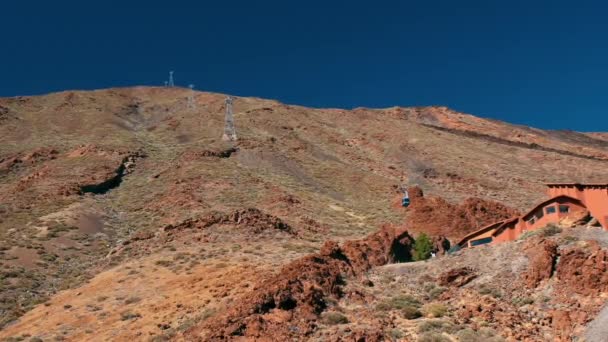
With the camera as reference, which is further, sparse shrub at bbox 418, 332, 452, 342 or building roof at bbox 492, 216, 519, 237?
building roof at bbox 492, 216, 519, 237

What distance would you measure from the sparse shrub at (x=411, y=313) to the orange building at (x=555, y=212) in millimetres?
12633

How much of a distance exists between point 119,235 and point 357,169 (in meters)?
30.0

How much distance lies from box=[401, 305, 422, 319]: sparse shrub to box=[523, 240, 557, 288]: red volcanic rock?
4178mm

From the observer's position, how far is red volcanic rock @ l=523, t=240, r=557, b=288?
2077cm

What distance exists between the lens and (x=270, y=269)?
26.9 meters

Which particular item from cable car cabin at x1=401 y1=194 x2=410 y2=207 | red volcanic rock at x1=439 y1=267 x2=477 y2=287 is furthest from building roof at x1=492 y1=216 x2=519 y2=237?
cable car cabin at x1=401 y1=194 x2=410 y2=207

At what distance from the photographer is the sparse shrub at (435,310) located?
66.1ft

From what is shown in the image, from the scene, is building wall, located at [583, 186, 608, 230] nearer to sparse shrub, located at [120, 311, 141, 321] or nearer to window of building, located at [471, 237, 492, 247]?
window of building, located at [471, 237, 492, 247]

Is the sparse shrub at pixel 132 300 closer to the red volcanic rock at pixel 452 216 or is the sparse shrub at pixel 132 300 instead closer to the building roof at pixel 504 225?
the building roof at pixel 504 225

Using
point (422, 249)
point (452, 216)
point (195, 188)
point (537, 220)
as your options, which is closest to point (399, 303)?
point (537, 220)

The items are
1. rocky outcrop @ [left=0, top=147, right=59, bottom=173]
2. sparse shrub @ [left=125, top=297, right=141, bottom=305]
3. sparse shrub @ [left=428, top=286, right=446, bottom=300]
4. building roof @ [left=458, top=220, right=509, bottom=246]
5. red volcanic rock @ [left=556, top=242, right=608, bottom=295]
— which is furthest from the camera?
rocky outcrop @ [left=0, top=147, right=59, bottom=173]

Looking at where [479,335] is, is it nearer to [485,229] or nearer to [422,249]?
[422,249]

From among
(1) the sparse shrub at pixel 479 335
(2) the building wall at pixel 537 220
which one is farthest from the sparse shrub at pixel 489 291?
(2) the building wall at pixel 537 220

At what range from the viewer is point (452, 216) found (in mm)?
45188
